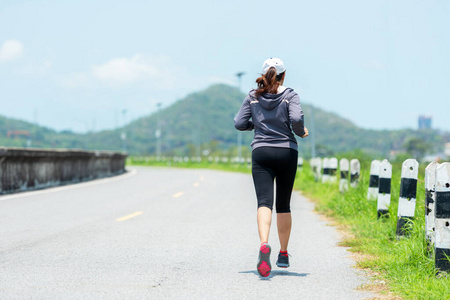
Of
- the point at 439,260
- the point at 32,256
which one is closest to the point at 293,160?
the point at 439,260

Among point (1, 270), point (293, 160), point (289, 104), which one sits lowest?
point (1, 270)

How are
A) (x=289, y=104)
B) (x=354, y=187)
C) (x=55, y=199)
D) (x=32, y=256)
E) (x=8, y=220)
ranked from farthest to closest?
(x=55, y=199) → (x=354, y=187) → (x=8, y=220) → (x=32, y=256) → (x=289, y=104)

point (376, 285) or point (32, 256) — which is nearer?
point (376, 285)

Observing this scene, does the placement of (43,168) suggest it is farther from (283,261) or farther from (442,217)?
(442,217)

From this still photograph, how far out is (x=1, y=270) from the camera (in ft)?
17.1

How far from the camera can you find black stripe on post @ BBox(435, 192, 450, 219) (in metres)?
4.75

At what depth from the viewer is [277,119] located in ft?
17.6

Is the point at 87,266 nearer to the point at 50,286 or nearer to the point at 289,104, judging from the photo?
the point at 50,286

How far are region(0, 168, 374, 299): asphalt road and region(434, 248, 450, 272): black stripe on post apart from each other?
0.65 meters

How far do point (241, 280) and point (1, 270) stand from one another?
7.00ft

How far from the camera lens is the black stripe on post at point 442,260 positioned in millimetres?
4762

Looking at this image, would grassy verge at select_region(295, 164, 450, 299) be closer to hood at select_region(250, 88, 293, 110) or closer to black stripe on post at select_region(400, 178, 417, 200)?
black stripe on post at select_region(400, 178, 417, 200)

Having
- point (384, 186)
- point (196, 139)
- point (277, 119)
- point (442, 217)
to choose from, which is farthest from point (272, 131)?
point (196, 139)

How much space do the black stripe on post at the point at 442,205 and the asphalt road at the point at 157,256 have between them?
0.88m
